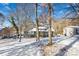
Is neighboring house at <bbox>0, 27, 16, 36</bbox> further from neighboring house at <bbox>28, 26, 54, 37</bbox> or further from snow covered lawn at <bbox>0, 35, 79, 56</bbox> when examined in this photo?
neighboring house at <bbox>28, 26, 54, 37</bbox>

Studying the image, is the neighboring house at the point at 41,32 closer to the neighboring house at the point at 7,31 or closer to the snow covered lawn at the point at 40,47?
the snow covered lawn at the point at 40,47

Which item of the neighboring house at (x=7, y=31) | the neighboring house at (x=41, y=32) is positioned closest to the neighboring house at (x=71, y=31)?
the neighboring house at (x=41, y=32)

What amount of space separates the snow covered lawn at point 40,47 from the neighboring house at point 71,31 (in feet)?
0.13

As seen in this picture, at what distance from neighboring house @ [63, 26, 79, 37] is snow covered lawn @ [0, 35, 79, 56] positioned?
0.13 ft

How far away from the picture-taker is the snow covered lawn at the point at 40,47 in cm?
283

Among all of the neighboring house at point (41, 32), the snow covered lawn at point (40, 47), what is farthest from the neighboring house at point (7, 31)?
the neighboring house at point (41, 32)

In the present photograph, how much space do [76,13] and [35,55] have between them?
0.61 meters

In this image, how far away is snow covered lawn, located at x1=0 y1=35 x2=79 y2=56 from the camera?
2832 mm

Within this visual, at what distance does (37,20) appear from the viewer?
2.87m

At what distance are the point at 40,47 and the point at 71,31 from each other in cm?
36

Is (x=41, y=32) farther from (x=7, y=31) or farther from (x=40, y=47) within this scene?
(x=7, y=31)

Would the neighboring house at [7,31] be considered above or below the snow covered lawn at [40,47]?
above

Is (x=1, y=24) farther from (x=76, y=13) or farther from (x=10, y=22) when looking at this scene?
(x=76, y=13)

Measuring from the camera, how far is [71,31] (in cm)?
285
